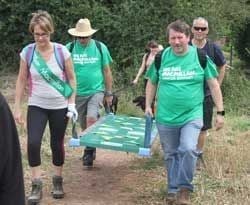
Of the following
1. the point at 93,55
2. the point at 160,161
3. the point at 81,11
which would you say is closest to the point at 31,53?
the point at 93,55

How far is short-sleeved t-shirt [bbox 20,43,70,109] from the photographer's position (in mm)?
5648

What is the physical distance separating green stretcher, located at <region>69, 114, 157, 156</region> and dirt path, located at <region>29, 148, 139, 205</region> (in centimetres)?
47

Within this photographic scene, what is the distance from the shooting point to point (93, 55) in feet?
22.8

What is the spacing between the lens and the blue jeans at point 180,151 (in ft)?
17.9

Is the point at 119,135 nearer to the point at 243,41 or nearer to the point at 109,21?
the point at 109,21

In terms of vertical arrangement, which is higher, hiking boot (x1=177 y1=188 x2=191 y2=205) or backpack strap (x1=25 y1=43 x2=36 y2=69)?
backpack strap (x1=25 y1=43 x2=36 y2=69)

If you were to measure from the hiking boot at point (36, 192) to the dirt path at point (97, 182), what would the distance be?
3.9 inches

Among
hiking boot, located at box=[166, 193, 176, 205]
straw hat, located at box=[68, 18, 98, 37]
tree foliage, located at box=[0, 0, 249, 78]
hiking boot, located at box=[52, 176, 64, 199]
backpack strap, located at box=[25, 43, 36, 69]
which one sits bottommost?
tree foliage, located at box=[0, 0, 249, 78]

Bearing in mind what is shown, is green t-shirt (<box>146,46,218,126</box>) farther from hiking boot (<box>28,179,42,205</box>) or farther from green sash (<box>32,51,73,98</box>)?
hiking boot (<box>28,179,42,205</box>)

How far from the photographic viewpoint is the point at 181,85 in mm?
5543

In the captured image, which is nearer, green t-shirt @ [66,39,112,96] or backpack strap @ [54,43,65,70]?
backpack strap @ [54,43,65,70]

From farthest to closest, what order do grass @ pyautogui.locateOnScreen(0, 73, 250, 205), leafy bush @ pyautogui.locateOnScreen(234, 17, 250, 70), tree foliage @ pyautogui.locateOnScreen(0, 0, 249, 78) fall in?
leafy bush @ pyautogui.locateOnScreen(234, 17, 250, 70)
tree foliage @ pyautogui.locateOnScreen(0, 0, 249, 78)
grass @ pyautogui.locateOnScreen(0, 73, 250, 205)

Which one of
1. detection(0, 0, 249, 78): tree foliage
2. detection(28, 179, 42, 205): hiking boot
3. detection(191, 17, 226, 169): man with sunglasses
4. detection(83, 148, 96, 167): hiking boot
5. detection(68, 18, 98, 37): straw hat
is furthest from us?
detection(0, 0, 249, 78): tree foliage

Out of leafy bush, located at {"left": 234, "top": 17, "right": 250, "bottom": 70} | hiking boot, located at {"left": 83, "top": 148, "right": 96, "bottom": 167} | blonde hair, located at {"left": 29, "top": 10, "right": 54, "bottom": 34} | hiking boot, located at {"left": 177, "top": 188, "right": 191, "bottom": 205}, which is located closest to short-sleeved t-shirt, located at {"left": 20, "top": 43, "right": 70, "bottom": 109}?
blonde hair, located at {"left": 29, "top": 10, "right": 54, "bottom": 34}
